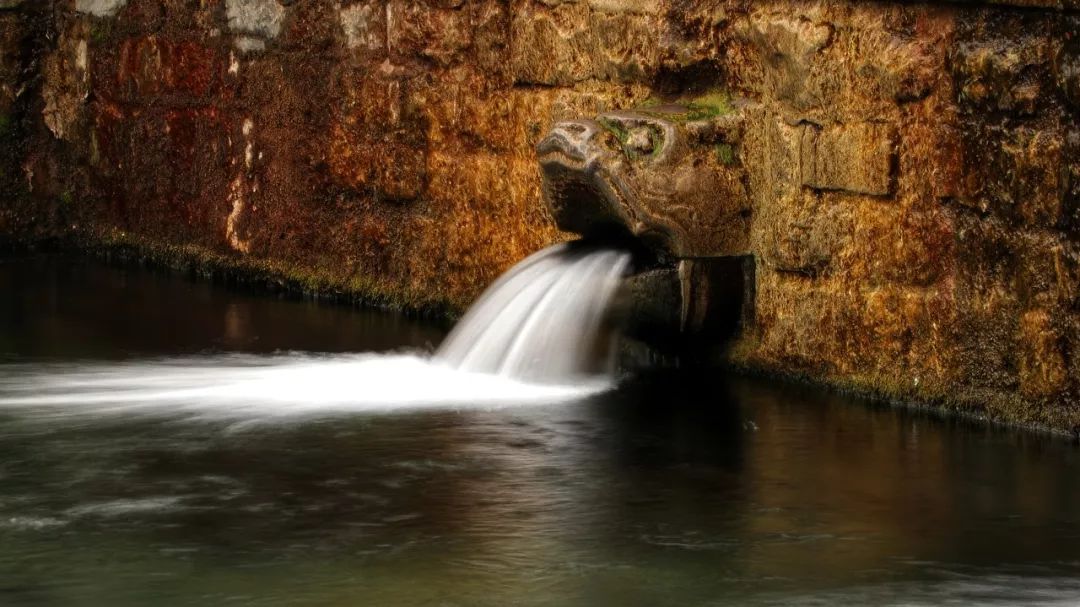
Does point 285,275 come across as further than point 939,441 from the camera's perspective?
Yes

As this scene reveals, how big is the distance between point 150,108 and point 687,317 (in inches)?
123

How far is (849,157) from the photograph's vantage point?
5.41 m


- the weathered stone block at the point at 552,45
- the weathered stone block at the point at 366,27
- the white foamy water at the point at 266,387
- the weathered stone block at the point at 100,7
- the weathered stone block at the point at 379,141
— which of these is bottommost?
the white foamy water at the point at 266,387

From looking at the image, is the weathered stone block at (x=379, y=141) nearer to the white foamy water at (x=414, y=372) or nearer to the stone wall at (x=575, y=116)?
the stone wall at (x=575, y=116)

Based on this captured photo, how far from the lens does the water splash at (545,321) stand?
578cm

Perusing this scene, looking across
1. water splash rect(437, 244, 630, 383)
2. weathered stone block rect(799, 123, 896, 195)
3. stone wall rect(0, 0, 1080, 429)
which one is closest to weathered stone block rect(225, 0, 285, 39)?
stone wall rect(0, 0, 1080, 429)

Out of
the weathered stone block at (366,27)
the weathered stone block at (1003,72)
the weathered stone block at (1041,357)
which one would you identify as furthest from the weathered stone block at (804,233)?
the weathered stone block at (366,27)

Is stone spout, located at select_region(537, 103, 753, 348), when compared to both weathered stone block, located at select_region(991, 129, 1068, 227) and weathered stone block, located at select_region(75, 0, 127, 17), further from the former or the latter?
weathered stone block, located at select_region(75, 0, 127, 17)

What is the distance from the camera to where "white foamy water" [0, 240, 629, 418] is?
5.40 m

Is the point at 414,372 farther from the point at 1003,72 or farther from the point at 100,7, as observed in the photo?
the point at 100,7

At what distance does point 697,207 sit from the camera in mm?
5730

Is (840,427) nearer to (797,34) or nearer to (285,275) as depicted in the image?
(797,34)

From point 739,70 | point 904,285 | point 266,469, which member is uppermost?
point 739,70

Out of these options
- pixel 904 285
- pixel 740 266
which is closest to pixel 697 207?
pixel 740 266
